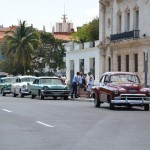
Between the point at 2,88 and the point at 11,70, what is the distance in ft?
155

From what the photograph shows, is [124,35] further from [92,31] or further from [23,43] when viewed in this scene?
[92,31]

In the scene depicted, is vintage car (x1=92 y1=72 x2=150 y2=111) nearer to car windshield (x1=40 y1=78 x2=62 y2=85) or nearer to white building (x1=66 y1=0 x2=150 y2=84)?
car windshield (x1=40 y1=78 x2=62 y2=85)

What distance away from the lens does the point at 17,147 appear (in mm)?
12945

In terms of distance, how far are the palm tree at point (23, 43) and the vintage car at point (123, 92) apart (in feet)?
202

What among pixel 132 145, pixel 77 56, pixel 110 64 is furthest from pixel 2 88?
pixel 132 145

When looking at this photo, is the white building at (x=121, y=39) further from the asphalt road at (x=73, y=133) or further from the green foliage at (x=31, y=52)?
the asphalt road at (x=73, y=133)

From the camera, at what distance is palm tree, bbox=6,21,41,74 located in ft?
297

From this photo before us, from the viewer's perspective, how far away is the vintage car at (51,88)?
39.9 metres

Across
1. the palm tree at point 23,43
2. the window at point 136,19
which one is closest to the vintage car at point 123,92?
the window at point 136,19

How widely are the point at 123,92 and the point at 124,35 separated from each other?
27466 mm

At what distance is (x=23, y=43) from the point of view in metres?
91.8

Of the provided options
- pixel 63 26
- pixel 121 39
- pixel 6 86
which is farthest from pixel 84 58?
pixel 63 26

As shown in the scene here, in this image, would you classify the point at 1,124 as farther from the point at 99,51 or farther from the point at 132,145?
the point at 99,51

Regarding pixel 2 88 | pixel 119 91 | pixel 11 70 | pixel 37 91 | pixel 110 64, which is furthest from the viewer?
pixel 11 70
